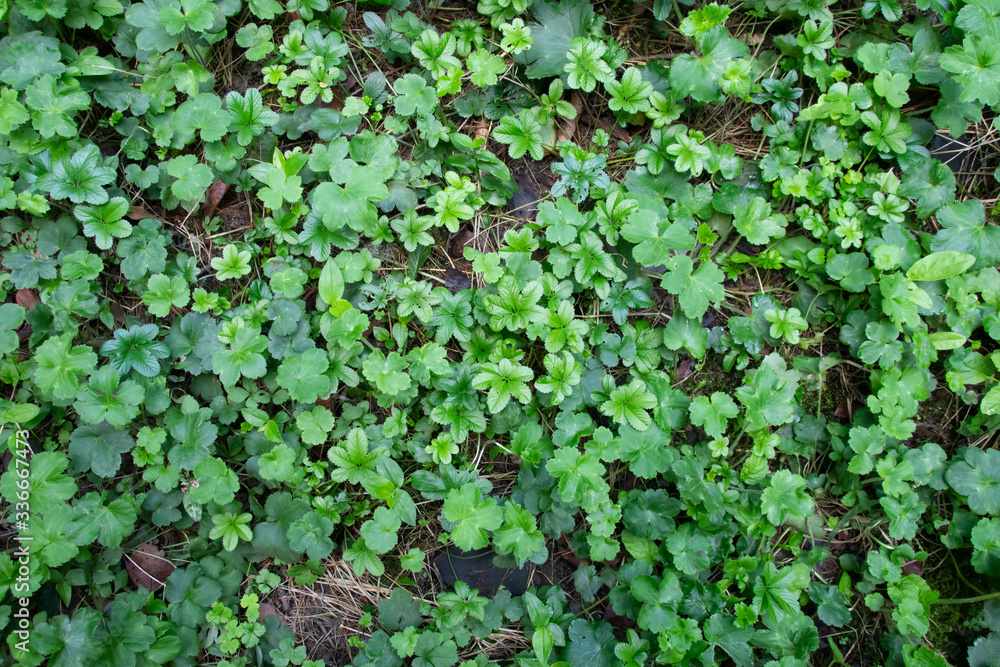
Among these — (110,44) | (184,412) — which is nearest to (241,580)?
(184,412)

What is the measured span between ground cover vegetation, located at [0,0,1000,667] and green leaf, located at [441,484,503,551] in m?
0.01

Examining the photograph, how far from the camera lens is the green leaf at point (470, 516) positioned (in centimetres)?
238

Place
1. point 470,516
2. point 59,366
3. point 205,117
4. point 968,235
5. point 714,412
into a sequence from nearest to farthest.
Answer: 1. point 470,516
2. point 59,366
3. point 714,412
4. point 205,117
5. point 968,235

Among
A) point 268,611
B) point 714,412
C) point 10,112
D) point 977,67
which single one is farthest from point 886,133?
point 10,112

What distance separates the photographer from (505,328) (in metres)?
2.67

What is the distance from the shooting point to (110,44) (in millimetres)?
2943

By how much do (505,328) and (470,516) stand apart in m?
0.84

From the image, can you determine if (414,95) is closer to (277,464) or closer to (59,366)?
(277,464)

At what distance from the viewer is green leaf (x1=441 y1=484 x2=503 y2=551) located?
7.82 feet

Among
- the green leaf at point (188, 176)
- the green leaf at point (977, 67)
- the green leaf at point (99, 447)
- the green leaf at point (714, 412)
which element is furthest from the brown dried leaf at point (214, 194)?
the green leaf at point (977, 67)

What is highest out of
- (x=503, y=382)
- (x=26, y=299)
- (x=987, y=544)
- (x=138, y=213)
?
(x=138, y=213)

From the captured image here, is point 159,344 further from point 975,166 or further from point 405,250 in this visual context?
point 975,166

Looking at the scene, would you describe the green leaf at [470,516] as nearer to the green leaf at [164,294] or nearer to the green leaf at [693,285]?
the green leaf at [693,285]

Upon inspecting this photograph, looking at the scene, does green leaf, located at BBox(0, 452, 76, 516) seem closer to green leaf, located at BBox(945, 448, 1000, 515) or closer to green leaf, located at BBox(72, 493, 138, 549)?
green leaf, located at BBox(72, 493, 138, 549)
